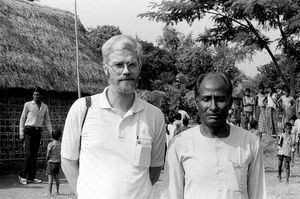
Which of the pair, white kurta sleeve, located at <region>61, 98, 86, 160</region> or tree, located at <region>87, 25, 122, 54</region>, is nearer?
white kurta sleeve, located at <region>61, 98, 86, 160</region>

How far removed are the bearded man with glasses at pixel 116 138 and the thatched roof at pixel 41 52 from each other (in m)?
8.32

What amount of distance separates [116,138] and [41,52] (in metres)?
10.5

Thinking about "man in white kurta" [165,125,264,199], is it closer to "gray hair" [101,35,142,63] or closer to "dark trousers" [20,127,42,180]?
"gray hair" [101,35,142,63]

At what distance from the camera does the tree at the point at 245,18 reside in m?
15.2

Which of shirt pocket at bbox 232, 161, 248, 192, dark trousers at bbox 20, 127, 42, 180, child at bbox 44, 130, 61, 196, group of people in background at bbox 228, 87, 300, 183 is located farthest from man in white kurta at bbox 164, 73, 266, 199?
group of people in background at bbox 228, 87, 300, 183

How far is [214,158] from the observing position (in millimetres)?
2662

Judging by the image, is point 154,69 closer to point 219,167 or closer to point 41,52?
point 41,52

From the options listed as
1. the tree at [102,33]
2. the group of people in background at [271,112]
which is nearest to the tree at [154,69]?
the tree at [102,33]

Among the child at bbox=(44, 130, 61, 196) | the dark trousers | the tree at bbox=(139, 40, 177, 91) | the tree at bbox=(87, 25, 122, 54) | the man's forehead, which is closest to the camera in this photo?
the man's forehead

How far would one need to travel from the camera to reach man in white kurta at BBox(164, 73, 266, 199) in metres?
2.64

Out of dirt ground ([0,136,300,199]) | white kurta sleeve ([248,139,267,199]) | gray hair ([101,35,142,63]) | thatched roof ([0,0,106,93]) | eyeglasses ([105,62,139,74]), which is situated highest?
thatched roof ([0,0,106,93])

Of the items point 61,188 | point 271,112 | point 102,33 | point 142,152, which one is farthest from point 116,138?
point 102,33

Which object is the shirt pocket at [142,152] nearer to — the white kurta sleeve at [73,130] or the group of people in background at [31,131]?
the white kurta sleeve at [73,130]

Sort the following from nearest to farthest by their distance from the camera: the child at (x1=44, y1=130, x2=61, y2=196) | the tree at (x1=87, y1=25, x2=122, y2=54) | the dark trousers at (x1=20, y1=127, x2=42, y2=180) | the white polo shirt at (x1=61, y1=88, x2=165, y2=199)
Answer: the white polo shirt at (x1=61, y1=88, x2=165, y2=199), the child at (x1=44, y1=130, x2=61, y2=196), the dark trousers at (x1=20, y1=127, x2=42, y2=180), the tree at (x1=87, y1=25, x2=122, y2=54)
